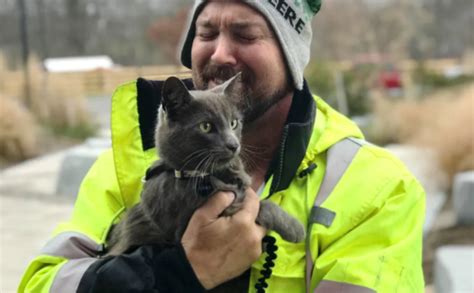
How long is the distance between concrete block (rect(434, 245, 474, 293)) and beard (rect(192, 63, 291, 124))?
278 centimetres

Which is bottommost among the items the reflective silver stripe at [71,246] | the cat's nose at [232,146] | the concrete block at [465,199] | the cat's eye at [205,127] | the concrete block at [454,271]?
the concrete block at [465,199]

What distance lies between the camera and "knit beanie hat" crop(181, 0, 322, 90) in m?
2.30

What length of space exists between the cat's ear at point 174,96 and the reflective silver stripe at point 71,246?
525 millimetres

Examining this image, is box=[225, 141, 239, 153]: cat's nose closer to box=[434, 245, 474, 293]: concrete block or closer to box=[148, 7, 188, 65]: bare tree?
box=[434, 245, 474, 293]: concrete block

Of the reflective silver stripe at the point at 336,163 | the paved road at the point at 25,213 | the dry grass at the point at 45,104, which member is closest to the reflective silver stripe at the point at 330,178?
the reflective silver stripe at the point at 336,163

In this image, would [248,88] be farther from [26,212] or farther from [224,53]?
[26,212]

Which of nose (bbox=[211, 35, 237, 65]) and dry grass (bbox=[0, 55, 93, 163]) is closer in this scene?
nose (bbox=[211, 35, 237, 65])

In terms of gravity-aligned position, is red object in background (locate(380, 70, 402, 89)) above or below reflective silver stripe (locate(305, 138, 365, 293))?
below

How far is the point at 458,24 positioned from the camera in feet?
117

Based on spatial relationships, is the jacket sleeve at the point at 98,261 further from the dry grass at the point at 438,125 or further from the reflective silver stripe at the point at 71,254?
the dry grass at the point at 438,125

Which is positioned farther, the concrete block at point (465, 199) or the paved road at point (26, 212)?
the concrete block at point (465, 199)

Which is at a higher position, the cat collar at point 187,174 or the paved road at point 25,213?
the cat collar at point 187,174

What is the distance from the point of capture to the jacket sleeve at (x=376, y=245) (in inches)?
78.0

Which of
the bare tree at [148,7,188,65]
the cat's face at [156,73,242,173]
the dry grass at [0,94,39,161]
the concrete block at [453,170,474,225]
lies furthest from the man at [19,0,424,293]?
the bare tree at [148,7,188,65]
